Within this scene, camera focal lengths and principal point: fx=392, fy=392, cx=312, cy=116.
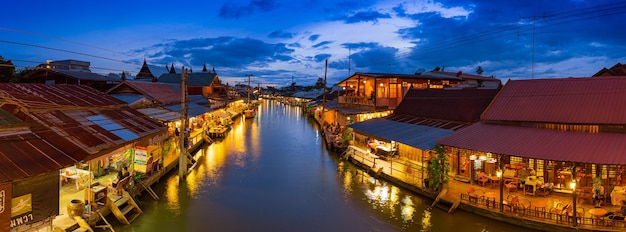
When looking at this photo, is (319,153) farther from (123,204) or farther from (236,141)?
(123,204)

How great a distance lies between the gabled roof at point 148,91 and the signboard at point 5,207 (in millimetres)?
25172

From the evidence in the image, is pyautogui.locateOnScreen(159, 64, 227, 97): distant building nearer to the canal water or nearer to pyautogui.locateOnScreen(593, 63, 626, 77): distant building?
the canal water

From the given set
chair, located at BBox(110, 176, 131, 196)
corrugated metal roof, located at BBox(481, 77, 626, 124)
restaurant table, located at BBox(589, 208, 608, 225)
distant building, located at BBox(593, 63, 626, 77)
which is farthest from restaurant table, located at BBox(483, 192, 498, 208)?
distant building, located at BBox(593, 63, 626, 77)

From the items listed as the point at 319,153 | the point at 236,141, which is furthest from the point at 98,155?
the point at 236,141

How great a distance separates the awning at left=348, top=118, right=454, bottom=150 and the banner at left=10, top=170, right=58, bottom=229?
14.1 m

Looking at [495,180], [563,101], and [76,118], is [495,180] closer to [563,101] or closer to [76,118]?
[563,101]

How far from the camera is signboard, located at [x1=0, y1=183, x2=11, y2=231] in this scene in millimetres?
9326

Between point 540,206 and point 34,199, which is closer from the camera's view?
point 34,199

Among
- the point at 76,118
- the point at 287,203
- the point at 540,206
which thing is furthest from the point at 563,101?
the point at 76,118

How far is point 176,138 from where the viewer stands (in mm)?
30609

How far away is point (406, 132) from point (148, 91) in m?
24.2

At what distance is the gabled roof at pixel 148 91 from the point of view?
3325 cm

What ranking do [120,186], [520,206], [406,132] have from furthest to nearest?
[406,132], [120,186], [520,206]

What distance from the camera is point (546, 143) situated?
46.9 feet
